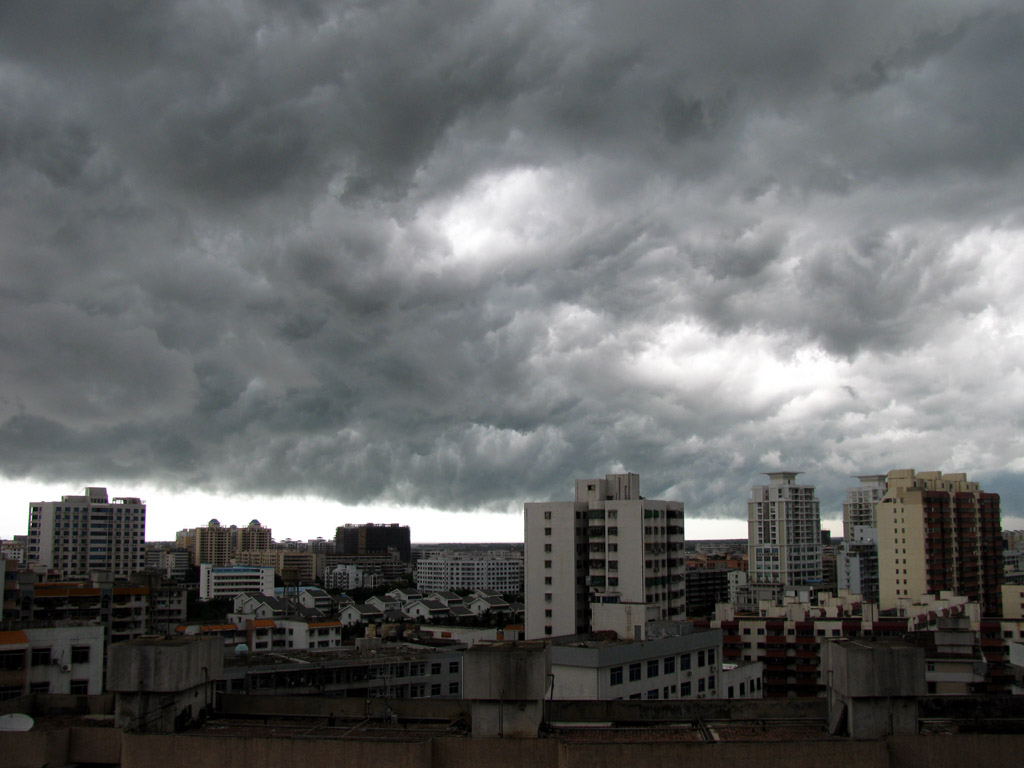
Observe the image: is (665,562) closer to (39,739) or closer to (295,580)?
(295,580)

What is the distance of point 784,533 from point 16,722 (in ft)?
537

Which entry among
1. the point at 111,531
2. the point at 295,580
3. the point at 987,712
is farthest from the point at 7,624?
the point at 111,531

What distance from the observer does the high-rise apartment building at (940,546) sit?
370ft

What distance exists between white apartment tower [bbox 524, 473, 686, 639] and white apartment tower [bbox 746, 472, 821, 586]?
101821 mm

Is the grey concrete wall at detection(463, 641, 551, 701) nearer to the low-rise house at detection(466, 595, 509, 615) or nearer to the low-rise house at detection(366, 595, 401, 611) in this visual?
the low-rise house at detection(366, 595, 401, 611)

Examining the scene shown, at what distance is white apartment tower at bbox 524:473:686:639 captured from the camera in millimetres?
63062

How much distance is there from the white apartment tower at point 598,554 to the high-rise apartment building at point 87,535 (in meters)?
108

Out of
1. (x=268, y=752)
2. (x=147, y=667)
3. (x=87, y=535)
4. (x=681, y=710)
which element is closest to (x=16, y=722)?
(x=147, y=667)

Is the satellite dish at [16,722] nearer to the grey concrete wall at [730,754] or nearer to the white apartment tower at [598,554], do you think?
the grey concrete wall at [730,754]

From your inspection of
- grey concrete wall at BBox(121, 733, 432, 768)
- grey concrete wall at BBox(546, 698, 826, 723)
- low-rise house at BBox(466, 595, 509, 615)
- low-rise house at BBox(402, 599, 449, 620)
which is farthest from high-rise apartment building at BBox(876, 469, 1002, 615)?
grey concrete wall at BBox(121, 733, 432, 768)

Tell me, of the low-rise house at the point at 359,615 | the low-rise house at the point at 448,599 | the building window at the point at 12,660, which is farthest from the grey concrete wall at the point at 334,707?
the low-rise house at the point at 448,599

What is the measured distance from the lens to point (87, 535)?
152 m

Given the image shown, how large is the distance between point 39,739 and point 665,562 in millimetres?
55553

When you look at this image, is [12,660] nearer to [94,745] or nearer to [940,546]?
[94,745]
